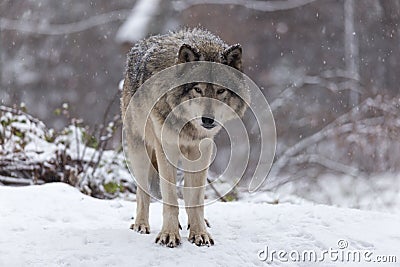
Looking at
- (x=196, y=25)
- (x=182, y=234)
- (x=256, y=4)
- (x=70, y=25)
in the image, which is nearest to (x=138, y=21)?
(x=196, y=25)

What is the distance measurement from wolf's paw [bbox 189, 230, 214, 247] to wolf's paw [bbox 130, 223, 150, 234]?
45 cm

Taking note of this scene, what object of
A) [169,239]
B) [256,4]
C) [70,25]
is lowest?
[169,239]

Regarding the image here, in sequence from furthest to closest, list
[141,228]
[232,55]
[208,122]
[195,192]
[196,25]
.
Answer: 1. [196,25]
2. [141,228]
3. [195,192]
4. [232,55]
5. [208,122]

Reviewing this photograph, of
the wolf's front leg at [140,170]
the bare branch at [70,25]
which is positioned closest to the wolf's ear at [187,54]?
the wolf's front leg at [140,170]

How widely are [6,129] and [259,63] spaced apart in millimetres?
9995

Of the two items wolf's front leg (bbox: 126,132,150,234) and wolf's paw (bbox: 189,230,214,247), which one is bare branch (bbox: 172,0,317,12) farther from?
wolf's paw (bbox: 189,230,214,247)

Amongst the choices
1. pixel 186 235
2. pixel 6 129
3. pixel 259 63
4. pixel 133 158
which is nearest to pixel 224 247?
pixel 186 235

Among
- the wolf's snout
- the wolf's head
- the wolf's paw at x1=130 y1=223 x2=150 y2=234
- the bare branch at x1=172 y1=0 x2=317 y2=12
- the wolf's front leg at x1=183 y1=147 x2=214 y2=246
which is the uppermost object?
the bare branch at x1=172 y1=0 x2=317 y2=12

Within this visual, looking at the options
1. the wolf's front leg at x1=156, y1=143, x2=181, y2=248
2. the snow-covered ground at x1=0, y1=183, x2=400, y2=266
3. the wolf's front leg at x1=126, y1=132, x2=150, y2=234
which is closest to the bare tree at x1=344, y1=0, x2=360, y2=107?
the snow-covered ground at x1=0, y1=183, x2=400, y2=266

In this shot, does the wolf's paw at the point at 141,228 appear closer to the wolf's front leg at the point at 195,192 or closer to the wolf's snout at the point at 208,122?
the wolf's front leg at the point at 195,192

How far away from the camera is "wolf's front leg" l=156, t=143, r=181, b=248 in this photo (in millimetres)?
4109

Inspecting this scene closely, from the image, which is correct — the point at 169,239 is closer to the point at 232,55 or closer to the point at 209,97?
the point at 209,97

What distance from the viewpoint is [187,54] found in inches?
165

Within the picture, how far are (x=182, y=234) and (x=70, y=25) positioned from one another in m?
14.7
